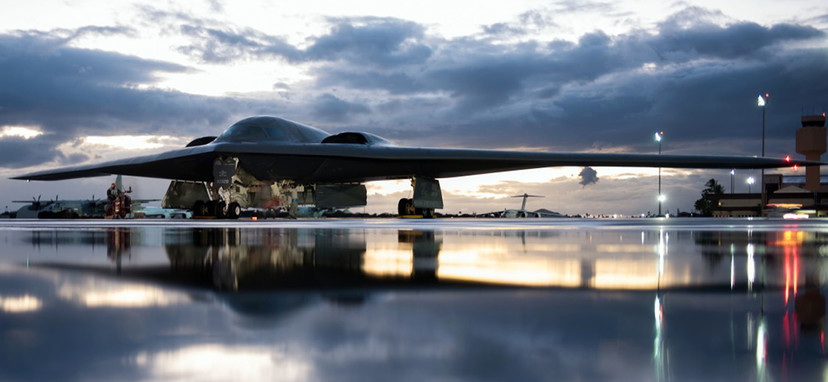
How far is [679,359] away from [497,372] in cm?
55

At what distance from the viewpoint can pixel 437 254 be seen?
5.39m

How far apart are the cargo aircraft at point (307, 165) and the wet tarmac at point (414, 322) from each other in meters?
14.4

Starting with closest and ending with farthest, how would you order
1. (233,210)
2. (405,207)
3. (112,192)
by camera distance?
(233,210)
(405,207)
(112,192)

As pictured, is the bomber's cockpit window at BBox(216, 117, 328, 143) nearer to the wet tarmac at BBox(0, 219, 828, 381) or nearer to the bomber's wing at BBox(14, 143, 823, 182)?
the bomber's wing at BBox(14, 143, 823, 182)

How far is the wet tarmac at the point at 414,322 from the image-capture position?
162cm

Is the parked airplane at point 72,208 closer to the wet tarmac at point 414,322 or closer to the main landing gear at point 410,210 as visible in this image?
the main landing gear at point 410,210

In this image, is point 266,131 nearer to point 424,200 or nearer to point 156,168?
point 156,168

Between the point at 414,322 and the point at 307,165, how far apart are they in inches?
720

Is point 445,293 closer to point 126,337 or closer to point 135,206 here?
point 126,337

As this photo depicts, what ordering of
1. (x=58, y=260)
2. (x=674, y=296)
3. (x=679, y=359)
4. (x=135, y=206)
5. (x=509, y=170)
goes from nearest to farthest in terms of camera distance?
(x=679, y=359) < (x=674, y=296) < (x=58, y=260) < (x=509, y=170) < (x=135, y=206)

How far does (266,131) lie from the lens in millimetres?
20062

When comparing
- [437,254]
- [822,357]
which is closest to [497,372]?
[822,357]

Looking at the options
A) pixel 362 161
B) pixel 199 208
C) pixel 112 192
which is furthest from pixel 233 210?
pixel 112 192

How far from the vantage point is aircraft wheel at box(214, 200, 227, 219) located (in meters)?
19.1
